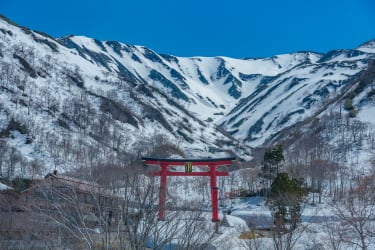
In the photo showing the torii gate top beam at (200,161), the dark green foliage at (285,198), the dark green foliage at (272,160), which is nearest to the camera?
the dark green foliage at (285,198)

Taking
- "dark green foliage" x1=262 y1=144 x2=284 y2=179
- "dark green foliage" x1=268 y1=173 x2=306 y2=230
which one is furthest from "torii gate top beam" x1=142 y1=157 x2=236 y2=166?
"dark green foliage" x1=262 y1=144 x2=284 y2=179

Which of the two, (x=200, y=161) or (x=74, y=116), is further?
(x=74, y=116)

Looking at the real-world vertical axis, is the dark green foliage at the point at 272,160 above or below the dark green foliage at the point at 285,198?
above

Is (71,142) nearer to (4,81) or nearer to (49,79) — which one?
(4,81)

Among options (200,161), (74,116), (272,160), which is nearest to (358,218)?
(200,161)

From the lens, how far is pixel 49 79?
124 meters

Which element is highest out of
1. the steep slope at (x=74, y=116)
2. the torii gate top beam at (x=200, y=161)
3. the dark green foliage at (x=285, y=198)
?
the steep slope at (x=74, y=116)

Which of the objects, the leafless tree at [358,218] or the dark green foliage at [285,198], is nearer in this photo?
the leafless tree at [358,218]

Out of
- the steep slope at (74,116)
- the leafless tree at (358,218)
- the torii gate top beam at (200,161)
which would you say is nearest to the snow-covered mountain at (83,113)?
the steep slope at (74,116)

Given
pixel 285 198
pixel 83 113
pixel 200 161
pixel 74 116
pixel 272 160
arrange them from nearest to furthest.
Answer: pixel 285 198
pixel 200 161
pixel 272 160
pixel 74 116
pixel 83 113

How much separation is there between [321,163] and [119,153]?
48909mm

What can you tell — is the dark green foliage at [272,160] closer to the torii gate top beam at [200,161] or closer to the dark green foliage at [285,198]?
the dark green foliage at [285,198]

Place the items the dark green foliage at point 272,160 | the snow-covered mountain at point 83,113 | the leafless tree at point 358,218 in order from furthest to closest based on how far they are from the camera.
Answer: the snow-covered mountain at point 83,113 < the dark green foliage at point 272,160 < the leafless tree at point 358,218

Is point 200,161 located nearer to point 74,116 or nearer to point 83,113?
point 74,116
